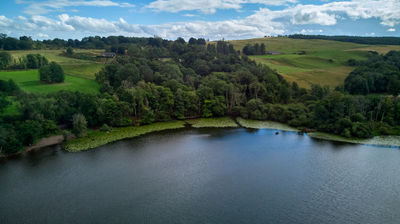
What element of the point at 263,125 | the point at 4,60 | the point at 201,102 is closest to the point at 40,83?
the point at 4,60

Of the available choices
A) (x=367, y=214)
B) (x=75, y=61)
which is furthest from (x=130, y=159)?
(x=75, y=61)

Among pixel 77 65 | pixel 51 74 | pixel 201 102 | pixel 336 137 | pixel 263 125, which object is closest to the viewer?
pixel 336 137

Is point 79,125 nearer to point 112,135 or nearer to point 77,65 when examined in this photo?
point 112,135

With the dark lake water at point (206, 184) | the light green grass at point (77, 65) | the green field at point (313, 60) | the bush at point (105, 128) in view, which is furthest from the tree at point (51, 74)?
the green field at point (313, 60)

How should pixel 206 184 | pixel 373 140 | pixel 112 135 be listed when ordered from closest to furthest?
1. pixel 206 184
2. pixel 373 140
3. pixel 112 135

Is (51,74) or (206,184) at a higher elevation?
(51,74)

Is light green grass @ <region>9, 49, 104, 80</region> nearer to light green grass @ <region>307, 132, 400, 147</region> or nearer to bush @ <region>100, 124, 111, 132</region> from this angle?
bush @ <region>100, 124, 111, 132</region>

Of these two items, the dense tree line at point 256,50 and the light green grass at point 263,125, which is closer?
the light green grass at point 263,125

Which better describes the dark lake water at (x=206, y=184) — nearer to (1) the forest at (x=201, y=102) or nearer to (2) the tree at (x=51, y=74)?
(1) the forest at (x=201, y=102)
